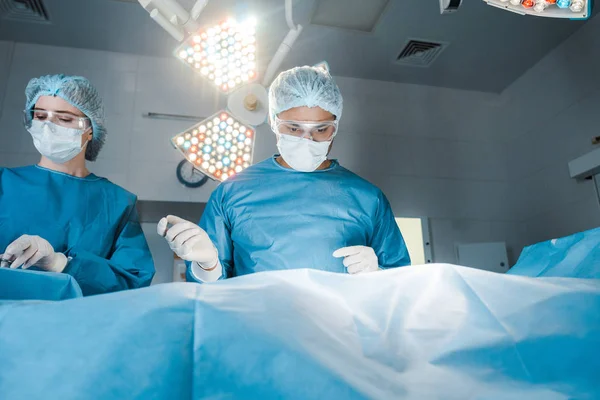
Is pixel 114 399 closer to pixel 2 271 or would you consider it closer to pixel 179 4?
pixel 2 271

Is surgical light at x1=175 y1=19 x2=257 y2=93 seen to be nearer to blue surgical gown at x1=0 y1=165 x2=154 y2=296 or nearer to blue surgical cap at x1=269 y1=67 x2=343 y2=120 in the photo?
blue surgical cap at x1=269 y1=67 x2=343 y2=120

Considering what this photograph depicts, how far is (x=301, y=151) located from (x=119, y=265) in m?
0.65

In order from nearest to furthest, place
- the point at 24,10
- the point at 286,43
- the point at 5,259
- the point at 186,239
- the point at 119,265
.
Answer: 1. the point at 5,259
2. the point at 186,239
3. the point at 119,265
4. the point at 286,43
5. the point at 24,10

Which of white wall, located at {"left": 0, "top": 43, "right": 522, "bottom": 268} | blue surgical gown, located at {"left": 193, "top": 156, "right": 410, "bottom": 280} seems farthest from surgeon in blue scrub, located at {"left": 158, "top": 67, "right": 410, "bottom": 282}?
white wall, located at {"left": 0, "top": 43, "right": 522, "bottom": 268}

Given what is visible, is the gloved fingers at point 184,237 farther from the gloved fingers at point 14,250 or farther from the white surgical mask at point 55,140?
the white surgical mask at point 55,140

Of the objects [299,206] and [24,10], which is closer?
[299,206]

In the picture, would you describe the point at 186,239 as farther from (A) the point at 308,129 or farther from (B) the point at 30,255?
(A) the point at 308,129

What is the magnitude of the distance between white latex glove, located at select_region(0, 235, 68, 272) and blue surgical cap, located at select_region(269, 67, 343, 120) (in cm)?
82

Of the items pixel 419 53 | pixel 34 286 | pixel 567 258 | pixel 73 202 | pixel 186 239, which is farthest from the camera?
pixel 419 53

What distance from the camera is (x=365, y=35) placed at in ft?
10.3

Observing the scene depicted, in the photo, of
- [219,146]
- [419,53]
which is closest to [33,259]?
[219,146]

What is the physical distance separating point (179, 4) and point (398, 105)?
7.85ft

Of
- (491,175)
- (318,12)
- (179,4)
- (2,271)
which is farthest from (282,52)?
(491,175)

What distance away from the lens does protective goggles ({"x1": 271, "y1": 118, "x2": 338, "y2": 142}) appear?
1.50 m
